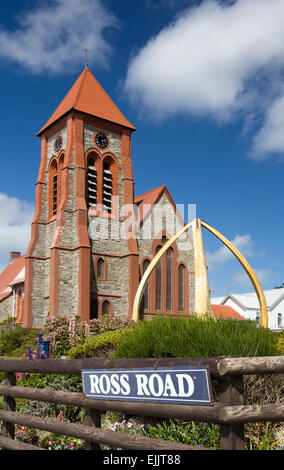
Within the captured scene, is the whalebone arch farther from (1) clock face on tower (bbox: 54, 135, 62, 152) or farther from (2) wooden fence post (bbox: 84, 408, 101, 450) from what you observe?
(1) clock face on tower (bbox: 54, 135, 62, 152)

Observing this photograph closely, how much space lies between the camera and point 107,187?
1519 inches

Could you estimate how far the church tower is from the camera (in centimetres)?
3459

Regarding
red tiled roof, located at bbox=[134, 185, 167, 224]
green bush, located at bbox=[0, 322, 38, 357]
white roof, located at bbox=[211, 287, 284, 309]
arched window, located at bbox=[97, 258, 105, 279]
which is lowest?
green bush, located at bbox=[0, 322, 38, 357]

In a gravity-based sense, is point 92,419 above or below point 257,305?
below

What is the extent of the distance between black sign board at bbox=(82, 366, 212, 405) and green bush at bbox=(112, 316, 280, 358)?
231cm

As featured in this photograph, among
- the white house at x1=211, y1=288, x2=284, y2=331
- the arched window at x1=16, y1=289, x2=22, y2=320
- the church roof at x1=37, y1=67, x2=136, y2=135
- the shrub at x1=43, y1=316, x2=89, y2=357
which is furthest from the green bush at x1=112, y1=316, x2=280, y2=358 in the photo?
the white house at x1=211, y1=288, x2=284, y2=331

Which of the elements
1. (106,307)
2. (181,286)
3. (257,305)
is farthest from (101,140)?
(257,305)

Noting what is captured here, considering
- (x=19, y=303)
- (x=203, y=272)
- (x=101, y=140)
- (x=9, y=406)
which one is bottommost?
(x=9, y=406)

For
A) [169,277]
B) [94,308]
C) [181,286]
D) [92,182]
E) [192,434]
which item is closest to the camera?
[192,434]

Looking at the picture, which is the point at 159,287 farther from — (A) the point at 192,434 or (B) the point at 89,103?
(A) the point at 192,434

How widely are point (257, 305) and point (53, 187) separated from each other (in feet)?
99.0

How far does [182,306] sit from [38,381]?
97.3 ft

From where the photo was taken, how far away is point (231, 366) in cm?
402

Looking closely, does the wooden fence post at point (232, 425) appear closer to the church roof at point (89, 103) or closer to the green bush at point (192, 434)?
the green bush at point (192, 434)
